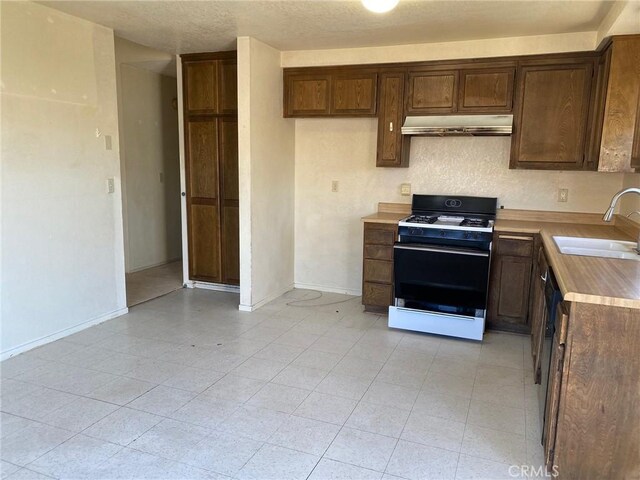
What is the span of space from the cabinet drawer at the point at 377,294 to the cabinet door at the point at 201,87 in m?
2.16

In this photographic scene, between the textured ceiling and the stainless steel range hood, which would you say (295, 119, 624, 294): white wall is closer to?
the stainless steel range hood

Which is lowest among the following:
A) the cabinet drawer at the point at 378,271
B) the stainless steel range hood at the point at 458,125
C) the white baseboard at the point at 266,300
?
the white baseboard at the point at 266,300

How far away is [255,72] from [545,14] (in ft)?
6.94

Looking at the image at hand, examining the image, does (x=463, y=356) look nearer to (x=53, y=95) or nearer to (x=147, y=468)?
(x=147, y=468)

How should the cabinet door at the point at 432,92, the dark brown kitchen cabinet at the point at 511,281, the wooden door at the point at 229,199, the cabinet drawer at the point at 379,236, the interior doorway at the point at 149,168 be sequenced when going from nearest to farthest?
1. the dark brown kitchen cabinet at the point at 511,281
2. the cabinet door at the point at 432,92
3. the cabinet drawer at the point at 379,236
4. the wooden door at the point at 229,199
5. the interior doorway at the point at 149,168

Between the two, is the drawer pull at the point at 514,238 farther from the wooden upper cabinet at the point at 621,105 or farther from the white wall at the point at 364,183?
the wooden upper cabinet at the point at 621,105

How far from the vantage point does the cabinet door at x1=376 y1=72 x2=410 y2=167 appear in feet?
12.6

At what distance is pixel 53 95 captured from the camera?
3119 millimetres

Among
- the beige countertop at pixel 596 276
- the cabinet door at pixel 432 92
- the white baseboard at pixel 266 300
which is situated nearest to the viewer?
the beige countertop at pixel 596 276

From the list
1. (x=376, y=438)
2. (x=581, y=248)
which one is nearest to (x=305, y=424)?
(x=376, y=438)

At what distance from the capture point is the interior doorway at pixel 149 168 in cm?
496

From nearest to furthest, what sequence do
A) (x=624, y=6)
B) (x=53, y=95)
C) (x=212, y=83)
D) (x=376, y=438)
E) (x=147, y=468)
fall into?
(x=147, y=468), (x=376, y=438), (x=624, y=6), (x=53, y=95), (x=212, y=83)

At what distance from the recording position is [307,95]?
416 centimetres

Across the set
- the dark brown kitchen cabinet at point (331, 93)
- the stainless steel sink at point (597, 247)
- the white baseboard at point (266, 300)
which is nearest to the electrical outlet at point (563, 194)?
the stainless steel sink at point (597, 247)
